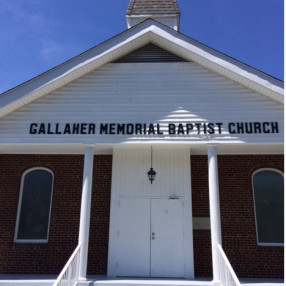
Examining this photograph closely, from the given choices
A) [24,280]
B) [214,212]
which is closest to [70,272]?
[24,280]

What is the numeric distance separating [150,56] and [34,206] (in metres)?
5.93

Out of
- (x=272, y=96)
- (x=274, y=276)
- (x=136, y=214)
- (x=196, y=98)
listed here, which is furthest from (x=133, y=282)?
(x=272, y=96)

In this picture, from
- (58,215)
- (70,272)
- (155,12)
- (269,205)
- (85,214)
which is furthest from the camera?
(155,12)

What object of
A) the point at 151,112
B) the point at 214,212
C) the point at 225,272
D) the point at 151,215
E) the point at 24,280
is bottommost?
the point at 24,280

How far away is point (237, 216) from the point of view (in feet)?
36.0

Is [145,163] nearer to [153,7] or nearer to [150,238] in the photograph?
[150,238]

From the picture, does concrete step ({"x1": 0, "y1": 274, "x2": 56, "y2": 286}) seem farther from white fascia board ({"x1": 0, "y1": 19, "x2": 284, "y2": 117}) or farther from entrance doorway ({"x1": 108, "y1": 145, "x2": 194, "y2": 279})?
white fascia board ({"x1": 0, "y1": 19, "x2": 284, "y2": 117})

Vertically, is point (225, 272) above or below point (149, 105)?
below

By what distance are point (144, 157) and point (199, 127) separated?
7.32 ft

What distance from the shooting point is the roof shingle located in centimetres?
1520

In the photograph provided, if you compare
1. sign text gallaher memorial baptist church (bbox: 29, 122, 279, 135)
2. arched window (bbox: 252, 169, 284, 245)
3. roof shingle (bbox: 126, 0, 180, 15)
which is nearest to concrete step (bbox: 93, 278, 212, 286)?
arched window (bbox: 252, 169, 284, 245)

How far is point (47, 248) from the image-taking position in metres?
11.0

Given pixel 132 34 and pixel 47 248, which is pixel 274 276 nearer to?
pixel 47 248

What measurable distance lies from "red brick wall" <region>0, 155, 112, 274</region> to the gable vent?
10.4 ft
